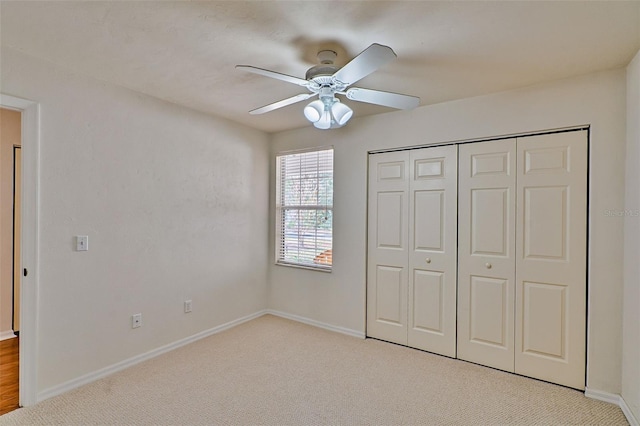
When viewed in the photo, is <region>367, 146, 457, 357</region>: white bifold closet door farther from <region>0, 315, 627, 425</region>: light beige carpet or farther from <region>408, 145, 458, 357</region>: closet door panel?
<region>0, 315, 627, 425</region>: light beige carpet

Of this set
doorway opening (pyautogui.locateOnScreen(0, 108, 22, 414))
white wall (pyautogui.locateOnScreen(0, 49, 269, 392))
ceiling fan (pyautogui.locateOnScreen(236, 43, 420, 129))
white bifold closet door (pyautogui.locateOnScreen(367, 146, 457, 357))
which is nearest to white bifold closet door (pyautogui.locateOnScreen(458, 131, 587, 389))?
white bifold closet door (pyautogui.locateOnScreen(367, 146, 457, 357))

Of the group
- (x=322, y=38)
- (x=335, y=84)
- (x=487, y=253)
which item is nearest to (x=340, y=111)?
(x=335, y=84)

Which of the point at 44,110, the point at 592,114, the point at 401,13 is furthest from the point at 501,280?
the point at 44,110

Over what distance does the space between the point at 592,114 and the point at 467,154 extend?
2.92ft

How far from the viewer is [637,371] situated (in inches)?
79.9

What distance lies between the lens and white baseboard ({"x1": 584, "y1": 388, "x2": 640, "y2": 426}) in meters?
2.10

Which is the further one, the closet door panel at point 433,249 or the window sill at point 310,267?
the window sill at point 310,267

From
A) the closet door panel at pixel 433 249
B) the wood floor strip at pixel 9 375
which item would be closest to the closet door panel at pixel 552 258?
the closet door panel at pixel 433 249

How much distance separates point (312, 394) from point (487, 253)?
1.88 metres

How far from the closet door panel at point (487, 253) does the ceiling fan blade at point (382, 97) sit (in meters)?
1.07

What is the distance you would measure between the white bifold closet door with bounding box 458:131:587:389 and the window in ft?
4.87

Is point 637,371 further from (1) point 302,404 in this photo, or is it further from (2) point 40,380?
(2) point 40,380

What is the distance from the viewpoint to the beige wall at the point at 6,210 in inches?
130

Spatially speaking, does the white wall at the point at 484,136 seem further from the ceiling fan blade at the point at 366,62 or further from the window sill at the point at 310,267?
the ceiling fan blade at the point at 366,62
